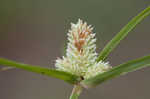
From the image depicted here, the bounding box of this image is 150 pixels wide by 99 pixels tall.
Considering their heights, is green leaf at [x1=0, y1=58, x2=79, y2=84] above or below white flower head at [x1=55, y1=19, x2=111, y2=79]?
below

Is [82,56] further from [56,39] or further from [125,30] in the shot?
[56,39]

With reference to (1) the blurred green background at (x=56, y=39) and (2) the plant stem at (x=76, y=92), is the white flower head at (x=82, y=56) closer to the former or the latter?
(2) the plant stem at (x=76, y=92)

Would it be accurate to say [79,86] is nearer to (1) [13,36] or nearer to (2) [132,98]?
(2) [132,98]

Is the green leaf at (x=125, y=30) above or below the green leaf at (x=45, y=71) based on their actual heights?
above

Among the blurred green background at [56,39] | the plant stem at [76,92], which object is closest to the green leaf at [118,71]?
the plant stem at [76,92]

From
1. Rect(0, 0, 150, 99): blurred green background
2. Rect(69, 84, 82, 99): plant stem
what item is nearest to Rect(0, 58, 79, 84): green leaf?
Rect(69, 84, 82, 99): plant stem

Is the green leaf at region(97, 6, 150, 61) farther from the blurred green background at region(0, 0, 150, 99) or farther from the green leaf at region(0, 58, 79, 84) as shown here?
the blurred green background at region(0, 0, 150, 99)

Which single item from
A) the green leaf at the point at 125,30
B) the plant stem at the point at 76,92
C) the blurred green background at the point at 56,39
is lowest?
the plant stem at the point at 76,92
